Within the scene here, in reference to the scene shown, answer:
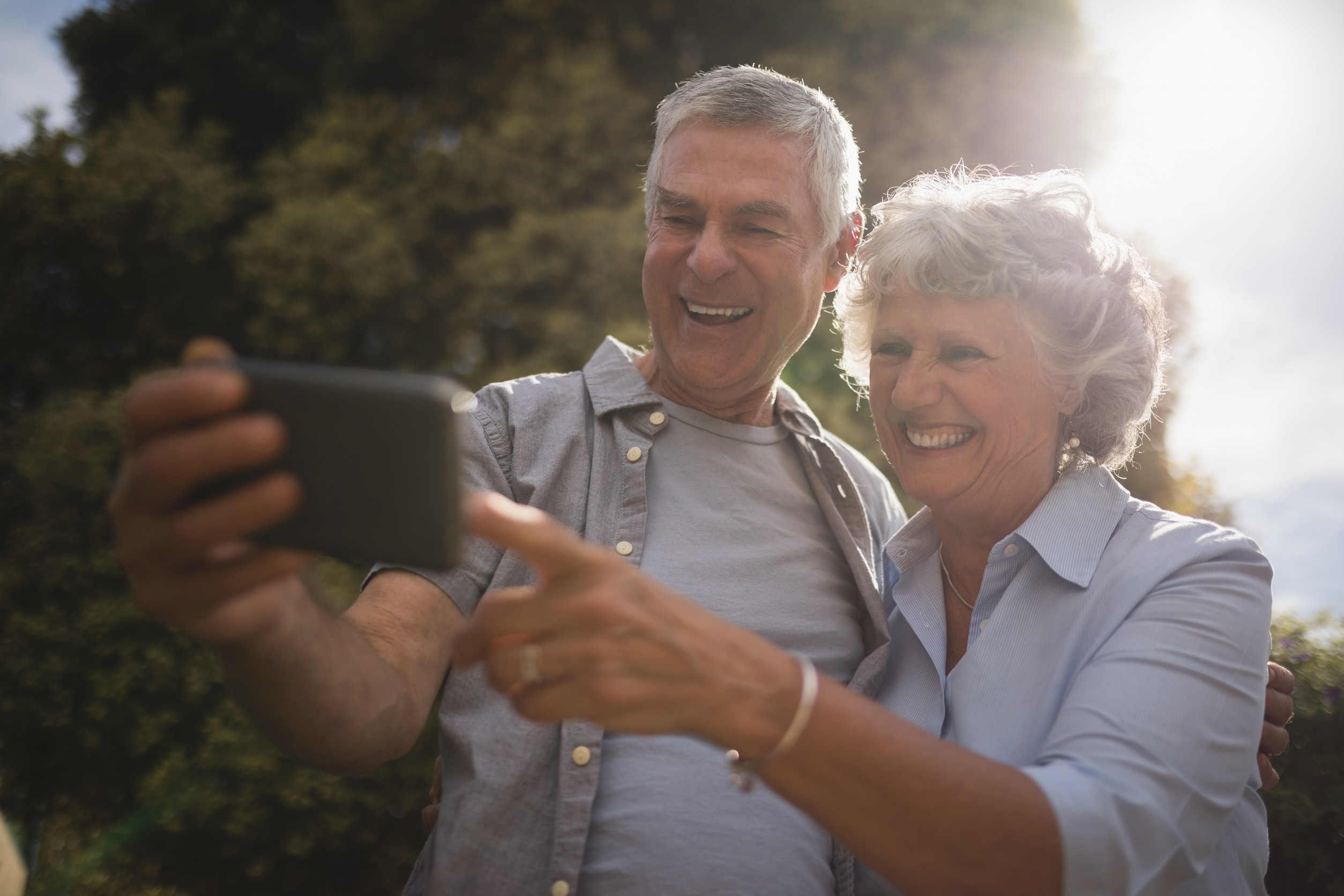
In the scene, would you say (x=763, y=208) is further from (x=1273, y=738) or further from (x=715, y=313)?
(x=1273, y=738)

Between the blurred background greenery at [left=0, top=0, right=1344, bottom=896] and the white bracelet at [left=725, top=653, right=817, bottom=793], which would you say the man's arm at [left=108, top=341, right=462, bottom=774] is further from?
the blurred background greenery at [left=0, top=0, right=1344, bottom=896]

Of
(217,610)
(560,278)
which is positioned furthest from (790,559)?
(560,278)

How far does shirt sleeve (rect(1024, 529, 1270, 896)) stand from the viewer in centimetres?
136

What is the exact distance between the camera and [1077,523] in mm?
2008

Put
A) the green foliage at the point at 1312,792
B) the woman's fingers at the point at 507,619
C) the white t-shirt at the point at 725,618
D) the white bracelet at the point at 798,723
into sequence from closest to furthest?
the woman's fingers at the point at 507,619 → the white bracelet at the point at 798,723 → the white t-shirt at the point at 725,618 → the green foliage at the point at 1312,792

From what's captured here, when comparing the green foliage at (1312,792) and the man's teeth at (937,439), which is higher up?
the man's teeth at (937,439)

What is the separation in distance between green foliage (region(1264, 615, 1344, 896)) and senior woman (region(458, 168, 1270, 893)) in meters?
1.35

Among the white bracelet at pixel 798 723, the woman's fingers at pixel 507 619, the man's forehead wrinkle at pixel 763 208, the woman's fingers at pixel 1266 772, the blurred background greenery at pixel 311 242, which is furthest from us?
the blurred background greenery at pixel 311 242

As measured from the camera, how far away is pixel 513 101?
7.24m

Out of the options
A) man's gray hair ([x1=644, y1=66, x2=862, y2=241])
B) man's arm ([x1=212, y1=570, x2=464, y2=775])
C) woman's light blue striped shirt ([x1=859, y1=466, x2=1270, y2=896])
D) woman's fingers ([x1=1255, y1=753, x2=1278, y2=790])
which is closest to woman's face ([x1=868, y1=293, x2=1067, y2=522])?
woman's light blue striped shirt ([x1=859, y1=466, x2=1270, y2=896])

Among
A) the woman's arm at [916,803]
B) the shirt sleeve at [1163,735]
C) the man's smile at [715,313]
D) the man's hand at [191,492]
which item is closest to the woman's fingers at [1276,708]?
the shirt sleeve at [1163,735]

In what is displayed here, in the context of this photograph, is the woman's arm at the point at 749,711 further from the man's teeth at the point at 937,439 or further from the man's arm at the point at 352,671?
the man's teeth at the point at 937,439

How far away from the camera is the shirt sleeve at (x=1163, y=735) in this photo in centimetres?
136

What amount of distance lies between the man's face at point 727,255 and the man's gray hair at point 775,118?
0.04m
